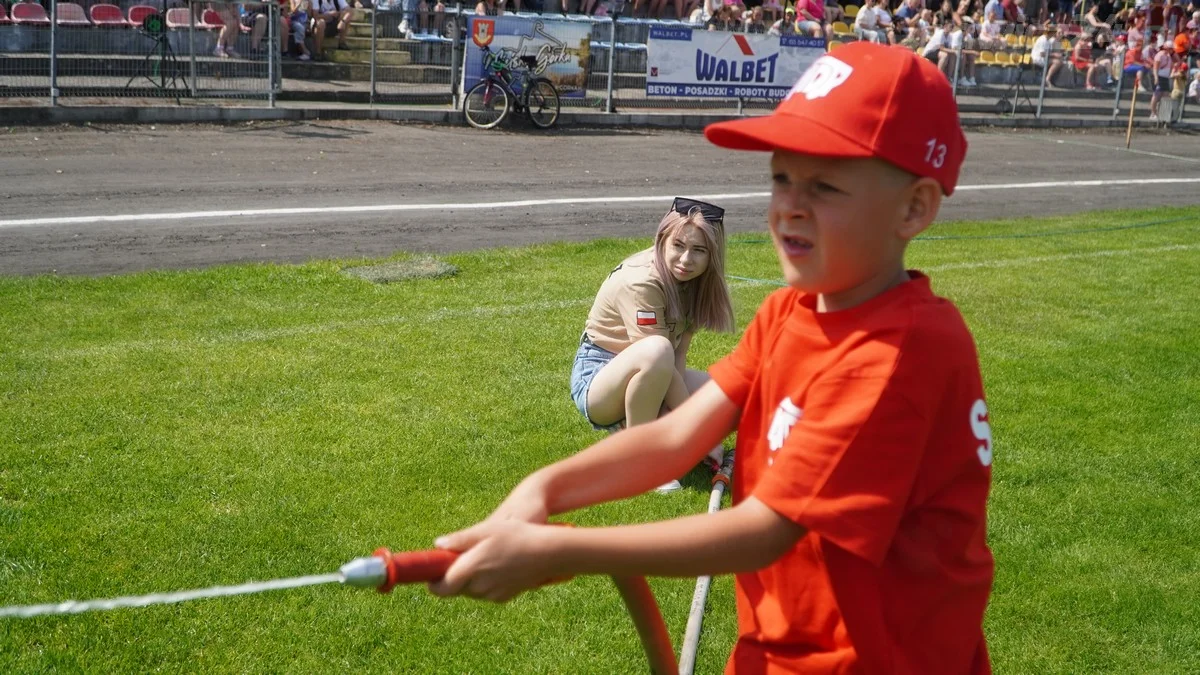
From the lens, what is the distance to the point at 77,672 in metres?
4.13

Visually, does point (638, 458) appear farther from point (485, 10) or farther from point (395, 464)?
point (485, 10)

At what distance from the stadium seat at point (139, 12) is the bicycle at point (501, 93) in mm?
4916

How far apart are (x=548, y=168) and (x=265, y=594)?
12.3 metres

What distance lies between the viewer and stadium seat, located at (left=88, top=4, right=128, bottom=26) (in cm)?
1861

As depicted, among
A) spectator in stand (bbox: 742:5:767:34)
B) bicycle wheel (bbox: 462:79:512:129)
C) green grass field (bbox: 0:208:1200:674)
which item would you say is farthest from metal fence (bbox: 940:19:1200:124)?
green grass field (bbox: 0:208:1200:674)

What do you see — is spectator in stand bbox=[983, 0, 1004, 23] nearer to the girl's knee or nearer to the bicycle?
the bicycle

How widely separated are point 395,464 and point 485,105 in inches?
576

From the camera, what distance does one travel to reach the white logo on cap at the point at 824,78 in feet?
6.79

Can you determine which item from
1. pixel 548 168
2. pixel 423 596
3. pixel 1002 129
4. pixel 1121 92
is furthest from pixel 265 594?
pixel 1121 92

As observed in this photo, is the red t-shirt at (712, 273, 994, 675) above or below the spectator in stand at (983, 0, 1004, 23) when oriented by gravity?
below

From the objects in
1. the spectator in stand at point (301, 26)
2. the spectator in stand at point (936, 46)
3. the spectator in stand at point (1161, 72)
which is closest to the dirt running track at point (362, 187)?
the spectator in stand at point (301, 26)

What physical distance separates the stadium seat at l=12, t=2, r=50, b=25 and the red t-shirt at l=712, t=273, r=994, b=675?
1769 cm

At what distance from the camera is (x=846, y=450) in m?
1.95

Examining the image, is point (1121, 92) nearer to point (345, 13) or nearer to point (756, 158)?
point (756, 158)
